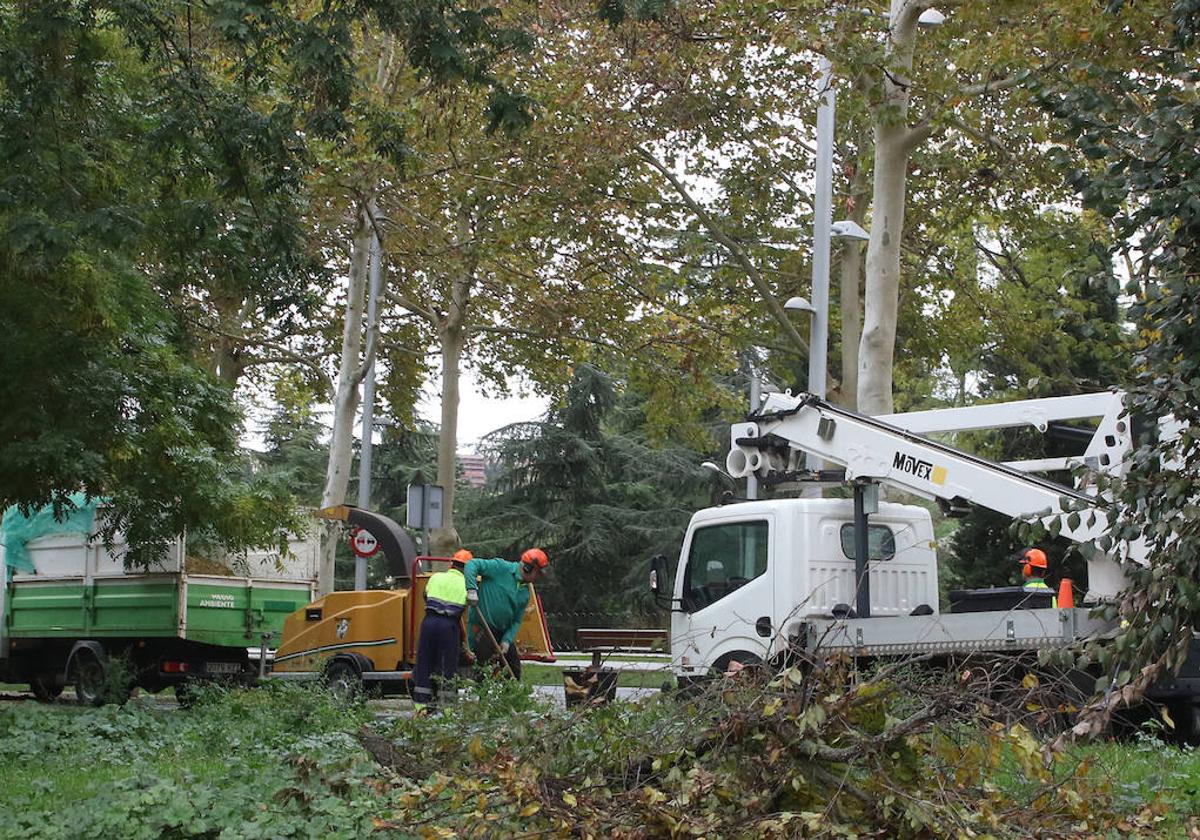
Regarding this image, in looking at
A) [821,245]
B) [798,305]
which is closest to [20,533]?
[798,305]

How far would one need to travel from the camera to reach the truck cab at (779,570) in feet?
45.4

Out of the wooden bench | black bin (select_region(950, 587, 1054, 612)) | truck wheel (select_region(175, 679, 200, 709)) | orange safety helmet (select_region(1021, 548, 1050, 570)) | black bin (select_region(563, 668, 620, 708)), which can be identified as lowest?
truck wheel (select_region(175, 679, 200, 709))

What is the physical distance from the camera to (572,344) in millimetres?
29531

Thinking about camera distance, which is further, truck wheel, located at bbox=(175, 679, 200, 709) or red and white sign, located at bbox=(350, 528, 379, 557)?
red and white sign, located at bbox=(350, 528, 379, 557)

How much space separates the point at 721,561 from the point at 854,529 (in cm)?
127

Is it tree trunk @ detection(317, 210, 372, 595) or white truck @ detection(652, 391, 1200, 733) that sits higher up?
tree trunk @ detection(317, 210, 372, 595)

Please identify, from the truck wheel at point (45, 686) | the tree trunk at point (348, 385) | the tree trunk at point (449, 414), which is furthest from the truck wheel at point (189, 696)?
the tree trunk at point (449, 414)

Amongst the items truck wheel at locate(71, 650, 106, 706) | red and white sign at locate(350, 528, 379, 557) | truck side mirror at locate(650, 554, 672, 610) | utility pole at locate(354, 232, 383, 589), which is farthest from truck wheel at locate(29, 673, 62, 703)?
truck side mirror at locate(650, 554, 672, 610)

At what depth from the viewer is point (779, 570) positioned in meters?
13.9

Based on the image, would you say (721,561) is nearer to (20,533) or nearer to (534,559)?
(534,559)

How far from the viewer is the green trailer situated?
1883cm

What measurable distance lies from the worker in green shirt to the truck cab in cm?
162

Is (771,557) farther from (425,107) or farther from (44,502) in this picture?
(425,107)

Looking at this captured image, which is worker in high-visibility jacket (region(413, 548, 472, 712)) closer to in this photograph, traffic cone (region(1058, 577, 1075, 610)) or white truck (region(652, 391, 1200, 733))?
white truck (region(652, 391, 1200, 733))
